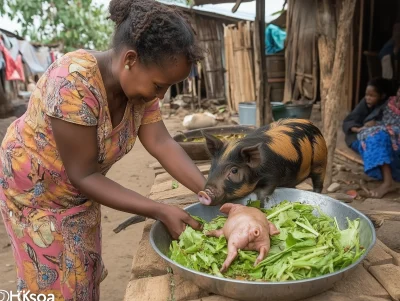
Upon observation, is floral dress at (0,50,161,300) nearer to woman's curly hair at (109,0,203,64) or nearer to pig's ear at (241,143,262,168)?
woman's curly hair at (109,0,203,64)

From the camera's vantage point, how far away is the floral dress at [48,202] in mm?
1771

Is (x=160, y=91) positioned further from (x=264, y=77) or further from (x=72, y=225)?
(x=264, y=77)

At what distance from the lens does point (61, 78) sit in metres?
1.59

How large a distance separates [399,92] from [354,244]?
14.0 ft

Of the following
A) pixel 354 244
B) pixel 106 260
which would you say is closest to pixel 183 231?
pixel 354 244

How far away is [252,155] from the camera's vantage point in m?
2.23

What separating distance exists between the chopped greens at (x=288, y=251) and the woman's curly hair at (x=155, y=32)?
0.70 m

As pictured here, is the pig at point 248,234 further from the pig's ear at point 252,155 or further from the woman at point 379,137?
the woman at point 379,137

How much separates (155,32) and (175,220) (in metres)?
0.74

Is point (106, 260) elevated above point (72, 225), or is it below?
below

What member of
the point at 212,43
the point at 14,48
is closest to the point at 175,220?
the point at 14,48

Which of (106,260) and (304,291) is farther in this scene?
(106,260)

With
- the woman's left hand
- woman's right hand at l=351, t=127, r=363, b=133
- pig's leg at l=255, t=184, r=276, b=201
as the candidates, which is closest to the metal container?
woman's right hand at l=351, t=127, r=363, b=133

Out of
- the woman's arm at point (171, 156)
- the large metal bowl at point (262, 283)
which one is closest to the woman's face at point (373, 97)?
the woman's arm at point (171, 156)
